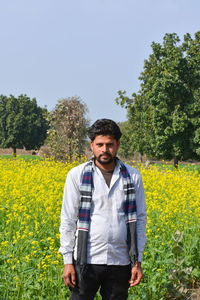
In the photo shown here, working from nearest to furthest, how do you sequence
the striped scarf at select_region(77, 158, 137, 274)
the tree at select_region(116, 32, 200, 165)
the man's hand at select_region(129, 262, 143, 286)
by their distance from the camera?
the striped scarf at select_region(77, 158, 137, 274)
the man's hand at select_region(129, 262, 143, 286)
the tree at select_region(116, 32, 200, 165)

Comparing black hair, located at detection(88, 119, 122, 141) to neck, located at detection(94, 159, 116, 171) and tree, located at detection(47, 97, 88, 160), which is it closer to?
neck, located at detection(94, 159, 116, 171)

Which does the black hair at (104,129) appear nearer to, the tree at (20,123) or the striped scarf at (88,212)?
the striped scarf at (88,212)

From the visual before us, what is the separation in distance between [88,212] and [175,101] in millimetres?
21401

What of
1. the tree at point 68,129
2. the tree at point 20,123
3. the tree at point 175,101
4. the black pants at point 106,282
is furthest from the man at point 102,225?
the tree at point 20,123

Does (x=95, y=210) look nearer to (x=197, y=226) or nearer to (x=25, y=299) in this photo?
(x=25, y=299)

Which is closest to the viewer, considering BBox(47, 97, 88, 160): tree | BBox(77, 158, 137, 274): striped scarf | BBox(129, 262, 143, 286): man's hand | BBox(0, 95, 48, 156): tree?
BBox(77, 158, 137, 274): striped scarf

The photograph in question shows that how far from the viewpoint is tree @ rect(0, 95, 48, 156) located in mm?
45862

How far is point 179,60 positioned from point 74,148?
10.4 meters

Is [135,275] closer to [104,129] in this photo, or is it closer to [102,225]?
[102,225]

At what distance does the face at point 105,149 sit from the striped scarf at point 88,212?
0.11 metres

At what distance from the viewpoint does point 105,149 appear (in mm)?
2361

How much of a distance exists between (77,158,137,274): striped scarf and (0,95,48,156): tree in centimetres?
4422

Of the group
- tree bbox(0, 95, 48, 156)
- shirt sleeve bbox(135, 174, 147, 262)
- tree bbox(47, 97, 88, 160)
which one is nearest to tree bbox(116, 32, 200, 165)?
tree bbox(47, 97, 88, 160)

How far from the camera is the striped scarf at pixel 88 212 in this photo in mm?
2307
